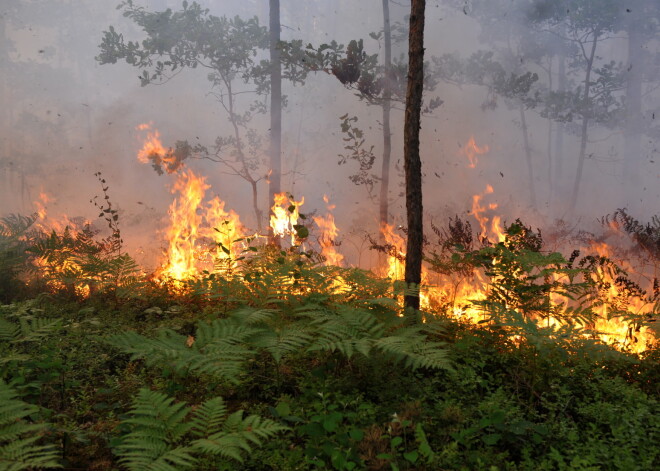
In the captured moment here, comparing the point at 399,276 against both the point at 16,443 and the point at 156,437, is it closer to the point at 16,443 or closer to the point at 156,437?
the point at 156,437

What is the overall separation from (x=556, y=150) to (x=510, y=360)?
87.8 feet

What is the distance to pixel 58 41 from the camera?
35.2 m

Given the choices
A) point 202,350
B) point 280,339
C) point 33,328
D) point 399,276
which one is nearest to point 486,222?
point 399,276

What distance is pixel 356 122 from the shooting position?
1022 inches

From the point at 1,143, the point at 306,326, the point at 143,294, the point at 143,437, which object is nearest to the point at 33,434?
the point at 143,437

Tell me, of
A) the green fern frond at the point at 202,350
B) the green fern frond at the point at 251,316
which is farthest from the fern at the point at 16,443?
the green fern frond at the point at 251,316

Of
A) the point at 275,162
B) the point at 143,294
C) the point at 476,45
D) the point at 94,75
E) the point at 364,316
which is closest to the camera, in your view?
the point at 364,316

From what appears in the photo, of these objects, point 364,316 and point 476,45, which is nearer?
point 364,316

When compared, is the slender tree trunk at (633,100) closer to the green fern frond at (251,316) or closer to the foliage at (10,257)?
the green fern frond at (251,316)

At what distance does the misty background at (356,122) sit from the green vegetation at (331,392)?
15.2m

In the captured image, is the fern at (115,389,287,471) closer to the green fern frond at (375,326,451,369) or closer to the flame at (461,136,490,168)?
the green fern frond at (375,326,451,369)

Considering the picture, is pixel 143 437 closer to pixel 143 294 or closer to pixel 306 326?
pixel 306 326

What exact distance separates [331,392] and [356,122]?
24.5 m

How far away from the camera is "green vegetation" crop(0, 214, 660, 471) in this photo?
85.0 inches
